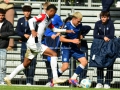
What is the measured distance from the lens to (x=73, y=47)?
20.6 metres

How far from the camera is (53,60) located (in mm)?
19750

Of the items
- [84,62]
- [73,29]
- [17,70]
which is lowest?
[17,70]

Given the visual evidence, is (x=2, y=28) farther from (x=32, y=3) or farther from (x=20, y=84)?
(x=32, y=3)

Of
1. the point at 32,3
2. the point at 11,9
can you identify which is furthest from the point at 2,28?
the point at 32,3

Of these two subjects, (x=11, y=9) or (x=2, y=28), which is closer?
(x=2, y=28)

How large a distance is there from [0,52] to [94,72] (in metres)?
2.75

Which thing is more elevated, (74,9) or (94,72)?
(74,9)

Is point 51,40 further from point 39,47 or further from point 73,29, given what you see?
point 39,47

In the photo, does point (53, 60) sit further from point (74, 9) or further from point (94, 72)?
point (74, 9)

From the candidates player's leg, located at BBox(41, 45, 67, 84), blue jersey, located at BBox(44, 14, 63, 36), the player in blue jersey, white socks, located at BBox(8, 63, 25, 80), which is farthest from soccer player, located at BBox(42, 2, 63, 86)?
white socks, located at BBox(8, 63, 25, 80)

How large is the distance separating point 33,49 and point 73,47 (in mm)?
1383

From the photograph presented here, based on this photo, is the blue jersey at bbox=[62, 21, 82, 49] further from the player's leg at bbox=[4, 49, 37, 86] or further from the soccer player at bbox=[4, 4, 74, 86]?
the player's leg at bbox=[4, 49, 37, 86]

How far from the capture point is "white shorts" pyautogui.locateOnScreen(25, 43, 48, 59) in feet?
64.9

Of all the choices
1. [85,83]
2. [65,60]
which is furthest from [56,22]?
[85,83]
